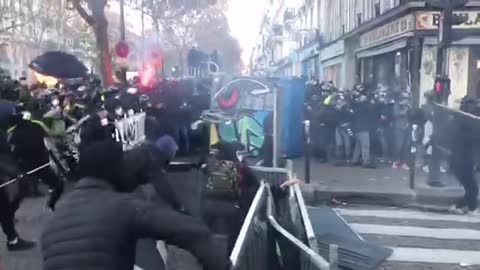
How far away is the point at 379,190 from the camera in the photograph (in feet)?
36.2

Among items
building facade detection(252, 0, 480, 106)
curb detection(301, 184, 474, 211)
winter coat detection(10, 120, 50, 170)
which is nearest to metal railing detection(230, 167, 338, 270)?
winter coat detection(10, 120, 50, 170)

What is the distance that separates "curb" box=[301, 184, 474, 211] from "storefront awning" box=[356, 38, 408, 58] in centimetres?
911

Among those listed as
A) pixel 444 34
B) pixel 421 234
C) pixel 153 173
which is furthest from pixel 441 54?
pixel 153 173

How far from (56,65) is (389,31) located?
11.5 m

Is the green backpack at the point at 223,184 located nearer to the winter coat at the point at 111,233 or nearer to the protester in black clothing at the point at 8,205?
the protester in black clothing at the point at 8,205

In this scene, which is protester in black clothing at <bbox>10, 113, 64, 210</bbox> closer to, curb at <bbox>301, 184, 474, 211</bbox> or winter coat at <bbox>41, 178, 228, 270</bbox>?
curb at <bbox>301, 184, 474, 211</bbox>

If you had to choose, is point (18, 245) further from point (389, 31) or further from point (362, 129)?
point (389, 31)

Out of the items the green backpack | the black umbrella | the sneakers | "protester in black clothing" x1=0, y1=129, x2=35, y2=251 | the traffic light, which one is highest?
the black umbrella

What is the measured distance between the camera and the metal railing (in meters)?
3.84

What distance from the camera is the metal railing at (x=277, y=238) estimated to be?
3.84 meters

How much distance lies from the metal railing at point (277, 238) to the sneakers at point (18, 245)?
3037 mm

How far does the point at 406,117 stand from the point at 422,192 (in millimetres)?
3039

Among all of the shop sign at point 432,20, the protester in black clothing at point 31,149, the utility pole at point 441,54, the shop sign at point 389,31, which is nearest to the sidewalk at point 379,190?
the utility pole at point 441,54

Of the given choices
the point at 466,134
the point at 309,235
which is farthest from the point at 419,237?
the point at 309,235
